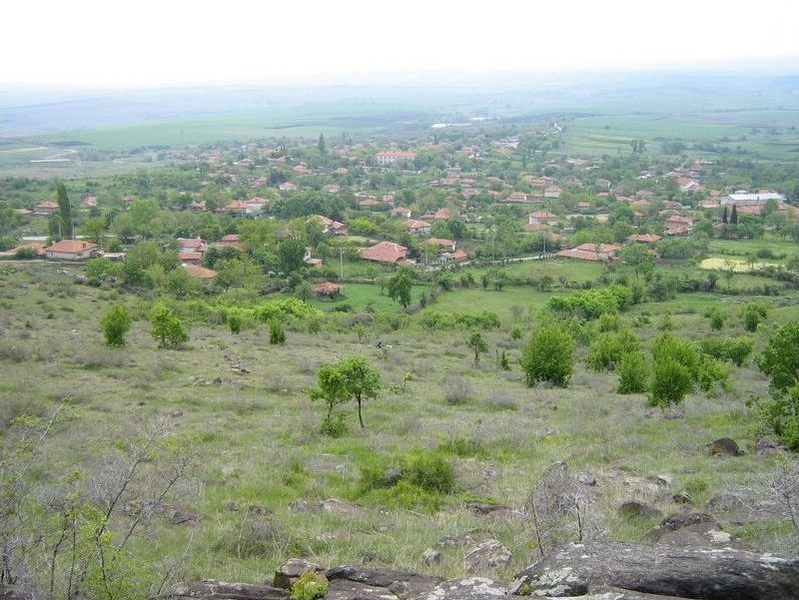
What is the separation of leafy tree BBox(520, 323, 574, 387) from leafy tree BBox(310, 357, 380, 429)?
25.5ft

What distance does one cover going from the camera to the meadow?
8.18m

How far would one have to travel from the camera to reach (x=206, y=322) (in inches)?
1399

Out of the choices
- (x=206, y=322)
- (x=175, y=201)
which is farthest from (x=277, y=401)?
(x=175, y=201)

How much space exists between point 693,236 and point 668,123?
13119 cm

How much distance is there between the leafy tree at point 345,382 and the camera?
15.9 m

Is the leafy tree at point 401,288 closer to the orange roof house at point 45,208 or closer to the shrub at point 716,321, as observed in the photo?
the shrub at point 716,321

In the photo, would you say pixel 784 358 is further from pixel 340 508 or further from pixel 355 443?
pixel 340 508

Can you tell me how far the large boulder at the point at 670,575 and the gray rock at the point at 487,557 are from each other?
1.68 metres

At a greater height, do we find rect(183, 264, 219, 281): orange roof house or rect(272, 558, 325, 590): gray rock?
rect(272, 558, 325, 590): gray rock

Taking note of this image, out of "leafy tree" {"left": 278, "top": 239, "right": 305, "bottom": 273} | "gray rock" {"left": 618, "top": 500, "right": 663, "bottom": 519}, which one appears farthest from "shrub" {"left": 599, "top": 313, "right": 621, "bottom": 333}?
"gray rock" {"left": 618, "top": 500, "right": 663, "bottom": 519}

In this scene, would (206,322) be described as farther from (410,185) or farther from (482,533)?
(410,185)

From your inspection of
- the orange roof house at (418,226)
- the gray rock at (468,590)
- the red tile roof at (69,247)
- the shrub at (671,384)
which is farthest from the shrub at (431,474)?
the orange roof house at (418,226)

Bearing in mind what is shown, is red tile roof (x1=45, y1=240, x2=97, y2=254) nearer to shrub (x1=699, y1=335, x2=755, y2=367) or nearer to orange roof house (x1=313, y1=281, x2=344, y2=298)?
orange roof house (x1=313, y1=281, x2=344, y2=298)

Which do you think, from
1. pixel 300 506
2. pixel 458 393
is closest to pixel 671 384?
pixel 458 393
